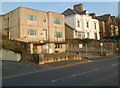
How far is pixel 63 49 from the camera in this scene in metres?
33.6

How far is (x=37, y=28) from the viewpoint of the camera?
3047 cm

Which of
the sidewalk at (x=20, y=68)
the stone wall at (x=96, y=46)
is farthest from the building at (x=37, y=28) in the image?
the sidewalk at (x=20, y=68)

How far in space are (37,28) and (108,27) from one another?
2984cm

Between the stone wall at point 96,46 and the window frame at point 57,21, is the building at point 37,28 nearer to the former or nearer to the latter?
the window frame at point 57,21

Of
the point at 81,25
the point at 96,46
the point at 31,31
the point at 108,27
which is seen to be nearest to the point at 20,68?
the point at 31,31

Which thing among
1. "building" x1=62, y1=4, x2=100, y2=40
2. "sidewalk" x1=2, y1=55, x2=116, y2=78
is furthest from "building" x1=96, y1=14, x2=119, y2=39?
"sidewalk" x1=2, y1=55, x2=116, y2=78

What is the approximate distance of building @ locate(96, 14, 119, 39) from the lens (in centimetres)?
4712

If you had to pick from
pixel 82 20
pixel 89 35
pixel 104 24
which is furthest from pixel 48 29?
pixel 104 24

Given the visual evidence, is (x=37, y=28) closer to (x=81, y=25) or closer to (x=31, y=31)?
(x=31, y=31)

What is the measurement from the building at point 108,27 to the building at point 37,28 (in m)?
20.7

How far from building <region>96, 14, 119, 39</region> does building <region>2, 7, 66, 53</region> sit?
20673 mm

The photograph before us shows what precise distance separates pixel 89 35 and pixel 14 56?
2611 centimetres

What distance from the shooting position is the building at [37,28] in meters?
28.2

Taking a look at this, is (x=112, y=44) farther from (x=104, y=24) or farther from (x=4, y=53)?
(x=4, y=53)
